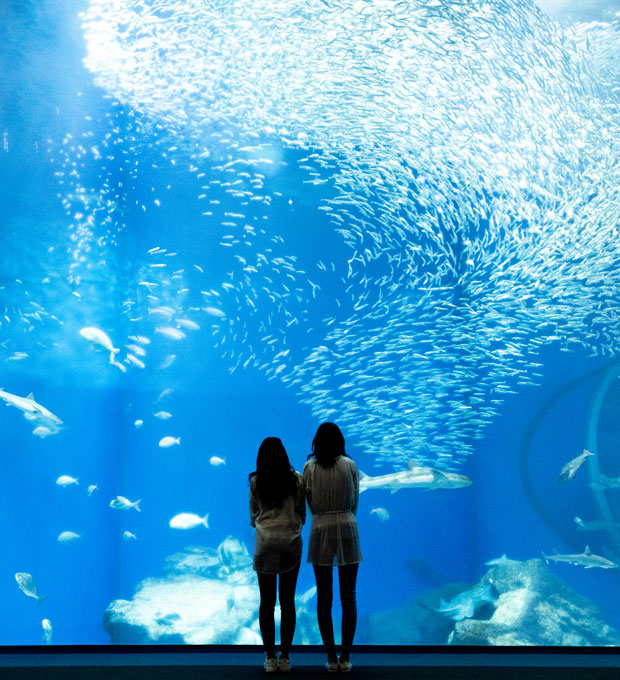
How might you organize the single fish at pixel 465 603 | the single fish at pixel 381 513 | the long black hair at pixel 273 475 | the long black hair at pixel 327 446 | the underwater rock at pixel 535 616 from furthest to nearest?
the single fish at pixel 381 513, the single fish at pixel 465 603, the underwater rock at pixel 535 616, the long black hair at pixel 327 446, the long black hair at pixel 273 475

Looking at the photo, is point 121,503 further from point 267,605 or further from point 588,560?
point 588,560

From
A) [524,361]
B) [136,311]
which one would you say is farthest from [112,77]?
[524,361]

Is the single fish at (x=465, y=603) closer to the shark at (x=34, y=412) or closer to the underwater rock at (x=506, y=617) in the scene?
the underwater rock at (x=506, y=617)

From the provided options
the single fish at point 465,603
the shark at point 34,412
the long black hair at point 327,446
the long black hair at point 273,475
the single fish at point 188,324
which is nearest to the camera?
the long black hair at point 273,475

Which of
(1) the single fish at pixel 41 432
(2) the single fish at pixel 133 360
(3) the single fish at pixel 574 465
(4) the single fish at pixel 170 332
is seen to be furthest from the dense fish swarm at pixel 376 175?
(1) the single fish at pixel 41 432

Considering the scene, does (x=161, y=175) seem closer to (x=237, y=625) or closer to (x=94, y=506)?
(x=94, y=506)

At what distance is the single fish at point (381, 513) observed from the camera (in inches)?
257

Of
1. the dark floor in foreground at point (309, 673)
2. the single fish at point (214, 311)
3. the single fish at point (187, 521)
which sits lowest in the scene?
the dark floor in foreground at point (309, 673)

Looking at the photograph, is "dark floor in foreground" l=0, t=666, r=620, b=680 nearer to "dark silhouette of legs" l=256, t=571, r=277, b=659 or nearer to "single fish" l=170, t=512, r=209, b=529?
"dark silhouette of legs" l=256, t=571, r=277, b=659

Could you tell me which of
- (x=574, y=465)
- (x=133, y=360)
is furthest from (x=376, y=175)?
(x=574, y=465)

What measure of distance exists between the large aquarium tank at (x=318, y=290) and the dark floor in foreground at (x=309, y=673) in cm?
187

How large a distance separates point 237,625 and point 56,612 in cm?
168

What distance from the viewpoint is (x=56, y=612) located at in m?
5.89

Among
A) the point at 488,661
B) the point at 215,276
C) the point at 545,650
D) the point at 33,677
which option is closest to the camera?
the point at 33,677
